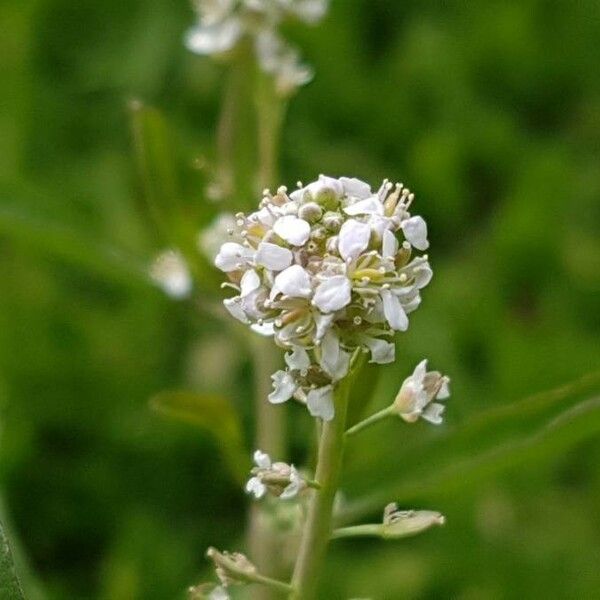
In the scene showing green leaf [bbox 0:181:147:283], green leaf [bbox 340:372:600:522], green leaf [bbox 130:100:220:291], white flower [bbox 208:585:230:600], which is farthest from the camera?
green leaf [bbox 0:181:147:283]

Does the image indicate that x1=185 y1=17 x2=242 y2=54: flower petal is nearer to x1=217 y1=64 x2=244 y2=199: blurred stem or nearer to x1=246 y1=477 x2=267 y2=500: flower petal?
x1=217 y1=64 x2=244 y2=199: blurred stem

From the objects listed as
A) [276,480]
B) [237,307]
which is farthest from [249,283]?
[276,480]

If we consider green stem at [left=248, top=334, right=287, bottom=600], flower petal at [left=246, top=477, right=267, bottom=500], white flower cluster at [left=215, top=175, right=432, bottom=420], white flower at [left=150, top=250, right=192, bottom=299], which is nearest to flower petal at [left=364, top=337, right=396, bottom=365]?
white flower cluster at [left=215, top=175, right=432, bottom=420]

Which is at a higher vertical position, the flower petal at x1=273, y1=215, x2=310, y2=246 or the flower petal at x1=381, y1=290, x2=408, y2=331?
the flower petal at x1=273, y1=215, x2=310, y2=246

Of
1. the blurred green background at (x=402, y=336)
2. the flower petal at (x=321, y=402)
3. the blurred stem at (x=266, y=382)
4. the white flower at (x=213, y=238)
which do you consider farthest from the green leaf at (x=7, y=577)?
the white flower at (x=213, y=238)

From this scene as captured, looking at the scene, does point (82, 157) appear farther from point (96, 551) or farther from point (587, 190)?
point (587, 190)

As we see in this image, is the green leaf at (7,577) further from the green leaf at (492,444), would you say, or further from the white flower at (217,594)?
the green leaf at (492,444)

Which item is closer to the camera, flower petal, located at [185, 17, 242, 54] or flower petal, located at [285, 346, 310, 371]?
flower petal, located at [285, 346, 310, 371]
